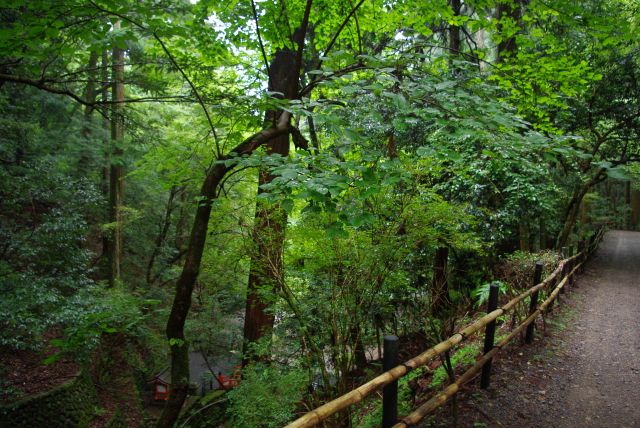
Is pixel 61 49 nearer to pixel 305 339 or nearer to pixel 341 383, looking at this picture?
pixel 305 339

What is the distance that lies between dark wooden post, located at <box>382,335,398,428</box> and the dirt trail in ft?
3.98

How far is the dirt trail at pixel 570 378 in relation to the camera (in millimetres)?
3975

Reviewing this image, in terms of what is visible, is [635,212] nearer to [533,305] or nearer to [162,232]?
[533,305]

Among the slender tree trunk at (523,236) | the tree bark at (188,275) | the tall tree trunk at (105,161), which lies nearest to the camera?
the tree bark at (188,275)

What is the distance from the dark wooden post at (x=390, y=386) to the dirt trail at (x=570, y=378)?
1214mm

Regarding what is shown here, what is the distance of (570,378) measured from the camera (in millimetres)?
4895

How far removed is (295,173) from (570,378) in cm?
460

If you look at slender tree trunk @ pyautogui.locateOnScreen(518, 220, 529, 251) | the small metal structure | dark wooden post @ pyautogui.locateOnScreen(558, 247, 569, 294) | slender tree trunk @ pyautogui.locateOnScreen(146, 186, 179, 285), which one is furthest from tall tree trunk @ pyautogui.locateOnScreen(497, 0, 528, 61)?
the small metal structure

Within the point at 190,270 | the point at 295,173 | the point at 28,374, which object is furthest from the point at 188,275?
the point at 28,374

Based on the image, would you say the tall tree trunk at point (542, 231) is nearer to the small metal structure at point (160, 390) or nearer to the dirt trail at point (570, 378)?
the dirt trail at point (570, 378)

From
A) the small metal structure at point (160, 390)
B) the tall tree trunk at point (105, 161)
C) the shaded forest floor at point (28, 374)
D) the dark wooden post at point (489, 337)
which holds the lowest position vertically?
the small metal structure at point (160, 390)

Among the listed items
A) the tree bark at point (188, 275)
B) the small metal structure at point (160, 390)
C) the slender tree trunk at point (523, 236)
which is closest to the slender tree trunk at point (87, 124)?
the small metal structure at point (160, 390)

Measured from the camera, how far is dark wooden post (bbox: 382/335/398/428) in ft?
8.77

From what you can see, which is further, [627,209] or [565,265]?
[627,209]
